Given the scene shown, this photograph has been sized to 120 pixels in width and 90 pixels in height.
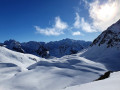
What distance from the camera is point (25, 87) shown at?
26078 millimetres

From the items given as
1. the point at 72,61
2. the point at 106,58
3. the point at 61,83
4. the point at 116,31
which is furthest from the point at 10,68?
the point at 116,31

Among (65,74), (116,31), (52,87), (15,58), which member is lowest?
(52,87)

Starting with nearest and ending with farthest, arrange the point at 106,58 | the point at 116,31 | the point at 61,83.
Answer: the point at 61,83, the point at 106,58, the point at 116,31

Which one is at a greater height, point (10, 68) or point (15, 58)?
point (15, 58)

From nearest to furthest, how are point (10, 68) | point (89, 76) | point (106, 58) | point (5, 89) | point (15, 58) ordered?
1. point (5, 89)
2. point (89, 76)
3. point (10, 68)
4. point (106, 58)
5. point (15, 58)

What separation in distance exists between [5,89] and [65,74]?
44.0ft

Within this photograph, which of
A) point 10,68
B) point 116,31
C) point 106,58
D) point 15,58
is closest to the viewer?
point 10,68

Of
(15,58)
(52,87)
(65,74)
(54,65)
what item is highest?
(15,58)

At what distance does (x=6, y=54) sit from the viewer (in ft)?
198

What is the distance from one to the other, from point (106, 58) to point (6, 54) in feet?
134

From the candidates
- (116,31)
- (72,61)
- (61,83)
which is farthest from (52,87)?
(116,31)

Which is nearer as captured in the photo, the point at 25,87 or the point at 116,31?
the point at 25,87

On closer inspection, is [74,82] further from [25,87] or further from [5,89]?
[5,89]

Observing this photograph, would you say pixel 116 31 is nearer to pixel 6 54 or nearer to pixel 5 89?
pixel 6 54
